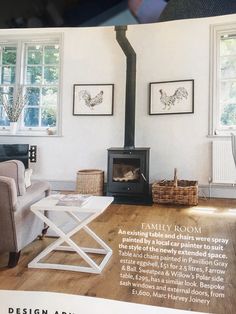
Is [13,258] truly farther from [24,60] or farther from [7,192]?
[24,60]

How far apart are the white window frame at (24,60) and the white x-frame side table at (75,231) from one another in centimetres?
23

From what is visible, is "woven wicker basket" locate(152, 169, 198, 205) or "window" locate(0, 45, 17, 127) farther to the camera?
"woven wicker basket" locate(152, 169, 198, 205)

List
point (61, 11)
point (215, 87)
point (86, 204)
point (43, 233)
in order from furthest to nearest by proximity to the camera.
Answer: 1. point (43, 233)
2. point (86, 204)
3. point (215, 87)
4. point (61, 11)

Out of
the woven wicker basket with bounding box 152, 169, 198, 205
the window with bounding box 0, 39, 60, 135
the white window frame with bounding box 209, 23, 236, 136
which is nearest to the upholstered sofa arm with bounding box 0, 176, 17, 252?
the window with bounding box 0, 39, 60, 135

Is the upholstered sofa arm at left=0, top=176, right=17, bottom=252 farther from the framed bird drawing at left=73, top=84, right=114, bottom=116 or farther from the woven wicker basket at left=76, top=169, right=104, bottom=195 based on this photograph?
the framed bird drawing at left=73, top=84, right=114, bottom=116

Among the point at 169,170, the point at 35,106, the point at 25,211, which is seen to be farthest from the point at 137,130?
the point at 25,211

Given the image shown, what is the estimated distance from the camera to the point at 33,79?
0.60 metres

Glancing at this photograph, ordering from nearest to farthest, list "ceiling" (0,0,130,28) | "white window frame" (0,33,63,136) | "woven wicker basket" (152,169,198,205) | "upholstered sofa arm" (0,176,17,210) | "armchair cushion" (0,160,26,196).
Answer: "ceiling" (0,0,130,28), "white window frame" (0,33,63,136), "woven wicker basket" (152,169,198,205), "armchair cushion" (0,160,26,196), "upholstered sofa arm" (0,176,17,210)

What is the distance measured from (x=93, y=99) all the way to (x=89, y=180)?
192 millimetres

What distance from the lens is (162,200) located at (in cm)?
80

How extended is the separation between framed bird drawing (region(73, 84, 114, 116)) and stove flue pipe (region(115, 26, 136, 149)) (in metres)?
0.04

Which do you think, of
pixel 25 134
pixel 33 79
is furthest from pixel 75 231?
pixel 33 79

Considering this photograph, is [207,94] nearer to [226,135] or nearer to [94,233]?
[226,135]

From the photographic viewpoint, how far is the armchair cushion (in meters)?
0.79
